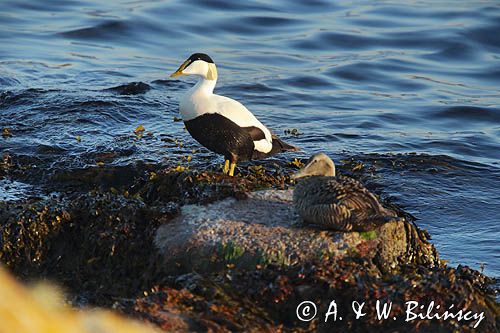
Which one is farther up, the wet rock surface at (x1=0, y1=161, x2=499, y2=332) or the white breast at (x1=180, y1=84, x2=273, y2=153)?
the white breast at (x1=180, y1=84, x2=273, y2=153)

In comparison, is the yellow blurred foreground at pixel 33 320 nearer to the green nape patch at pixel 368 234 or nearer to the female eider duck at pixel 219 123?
the green nape patch at pixel 368 234

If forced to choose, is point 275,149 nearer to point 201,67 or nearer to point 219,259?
point 201,67

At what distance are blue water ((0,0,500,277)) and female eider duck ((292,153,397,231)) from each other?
164 cm

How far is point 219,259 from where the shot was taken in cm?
478

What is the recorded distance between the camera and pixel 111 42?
45.5ft

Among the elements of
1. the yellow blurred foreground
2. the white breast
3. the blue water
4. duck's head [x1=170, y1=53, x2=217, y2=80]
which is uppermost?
the yellow blurred foreground

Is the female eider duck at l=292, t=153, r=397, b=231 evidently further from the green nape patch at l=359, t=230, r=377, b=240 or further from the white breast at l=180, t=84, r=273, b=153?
the white breast at l=180, t=84, r=273, b=153

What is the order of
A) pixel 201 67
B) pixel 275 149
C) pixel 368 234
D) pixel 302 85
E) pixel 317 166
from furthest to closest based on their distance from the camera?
pixel 302 85
pixel 275 149
pixel 201 67
pixel 317 166
pixel 368 234

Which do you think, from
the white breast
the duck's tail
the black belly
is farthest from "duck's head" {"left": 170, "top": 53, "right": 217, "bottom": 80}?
the duck's tail

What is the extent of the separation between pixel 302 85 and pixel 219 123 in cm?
575

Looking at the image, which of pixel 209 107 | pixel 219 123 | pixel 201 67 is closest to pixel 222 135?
pixel 219 123

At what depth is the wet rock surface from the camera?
14.2ft

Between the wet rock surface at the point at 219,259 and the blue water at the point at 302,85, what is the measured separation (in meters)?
1.64

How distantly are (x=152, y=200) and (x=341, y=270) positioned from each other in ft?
5.66
